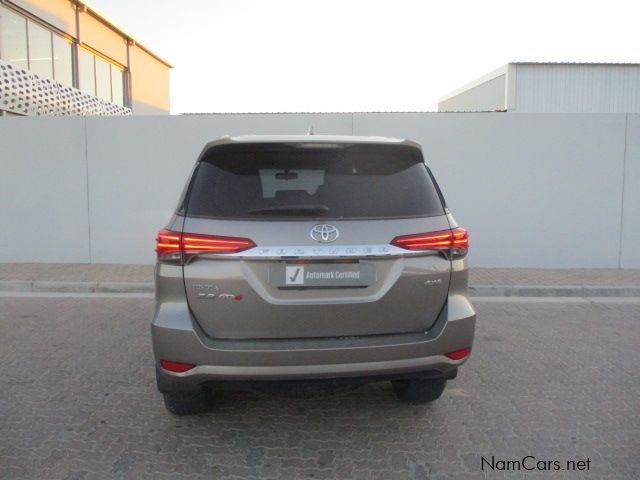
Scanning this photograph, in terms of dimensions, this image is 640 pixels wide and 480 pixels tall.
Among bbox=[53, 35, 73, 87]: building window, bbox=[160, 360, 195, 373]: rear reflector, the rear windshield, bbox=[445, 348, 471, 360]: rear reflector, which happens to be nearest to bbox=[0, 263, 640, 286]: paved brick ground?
bbox=[445, 348, 471, 360]: rear reflector

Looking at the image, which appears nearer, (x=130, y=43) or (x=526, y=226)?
(x=526, y=226)

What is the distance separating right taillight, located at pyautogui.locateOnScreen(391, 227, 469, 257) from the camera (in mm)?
2840

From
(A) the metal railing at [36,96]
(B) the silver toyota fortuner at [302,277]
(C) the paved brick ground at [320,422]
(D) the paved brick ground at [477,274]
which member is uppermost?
(A) the metal railing at [36,96]

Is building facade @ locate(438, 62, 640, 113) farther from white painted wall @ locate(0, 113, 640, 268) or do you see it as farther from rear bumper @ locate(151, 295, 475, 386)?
rear bumper @ locate(151, 295, 475, 386)

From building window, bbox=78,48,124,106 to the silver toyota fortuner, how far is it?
20659 millimetres

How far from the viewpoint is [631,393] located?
3.94m

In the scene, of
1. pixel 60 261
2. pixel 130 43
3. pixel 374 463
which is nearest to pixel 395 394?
pixel 374 463

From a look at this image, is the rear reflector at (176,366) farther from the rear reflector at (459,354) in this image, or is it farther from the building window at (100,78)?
the building window at (100,78)

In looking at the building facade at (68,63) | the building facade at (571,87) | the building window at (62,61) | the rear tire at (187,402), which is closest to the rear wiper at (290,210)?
the rear tire at (187,402)

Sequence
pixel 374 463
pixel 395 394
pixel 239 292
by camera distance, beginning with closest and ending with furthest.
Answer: pixel 239 292 < pixel 374 463 < pixel 395 394

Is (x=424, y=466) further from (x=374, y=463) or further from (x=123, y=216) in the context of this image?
(x=123, y=216)

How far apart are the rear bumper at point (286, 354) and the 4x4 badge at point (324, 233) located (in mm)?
526

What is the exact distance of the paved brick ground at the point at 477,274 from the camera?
8.02 metres

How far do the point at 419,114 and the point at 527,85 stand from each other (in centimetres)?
1418
